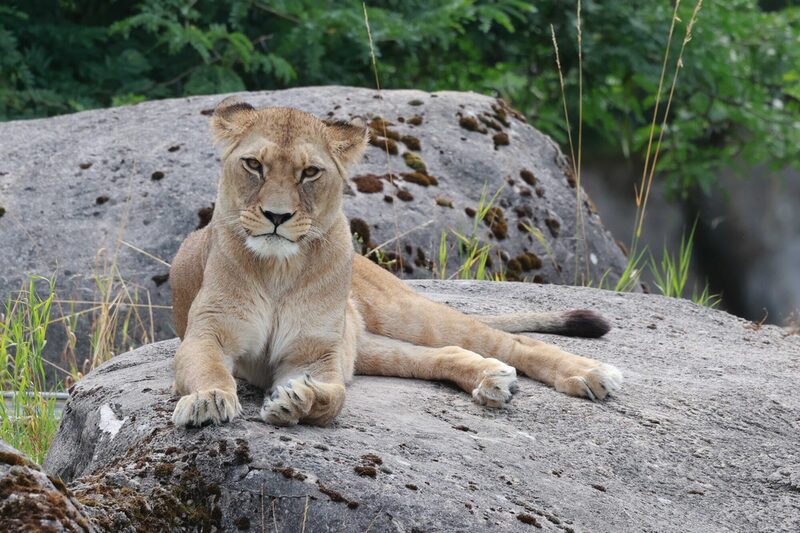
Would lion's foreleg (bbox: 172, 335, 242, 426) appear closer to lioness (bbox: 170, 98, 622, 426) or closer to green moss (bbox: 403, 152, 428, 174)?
lioness (bbox: 170, 98, 622, 426)

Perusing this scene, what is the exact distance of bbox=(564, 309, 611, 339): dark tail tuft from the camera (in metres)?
5.73

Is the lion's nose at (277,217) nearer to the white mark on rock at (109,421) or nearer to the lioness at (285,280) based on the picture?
the lioness at (285,280)

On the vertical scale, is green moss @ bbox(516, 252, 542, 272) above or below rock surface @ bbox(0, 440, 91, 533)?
below

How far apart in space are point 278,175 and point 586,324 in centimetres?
211

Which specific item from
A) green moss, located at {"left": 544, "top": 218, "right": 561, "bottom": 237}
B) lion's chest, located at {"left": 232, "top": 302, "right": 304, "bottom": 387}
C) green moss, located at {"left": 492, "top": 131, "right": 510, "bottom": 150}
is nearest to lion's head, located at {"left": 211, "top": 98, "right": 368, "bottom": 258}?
lion's chest, located at {"left": 232, "top": 302, "right": 304, "bottom": 387}

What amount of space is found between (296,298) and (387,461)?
1.12 meters

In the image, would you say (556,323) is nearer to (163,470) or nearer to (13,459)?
(163,470)

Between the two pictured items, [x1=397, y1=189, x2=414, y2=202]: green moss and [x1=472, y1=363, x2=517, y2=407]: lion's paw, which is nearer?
[x1=472, y1=363, x2=517, y2=407]: lion's paw

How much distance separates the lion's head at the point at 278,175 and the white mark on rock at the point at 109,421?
0.77m

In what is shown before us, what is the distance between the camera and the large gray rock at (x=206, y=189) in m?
7.25

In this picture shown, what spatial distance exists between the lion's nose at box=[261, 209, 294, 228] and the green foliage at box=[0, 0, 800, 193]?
196 inches

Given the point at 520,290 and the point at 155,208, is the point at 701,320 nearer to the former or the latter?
the point at 520,290

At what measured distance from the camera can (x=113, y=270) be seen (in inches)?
Result: 263

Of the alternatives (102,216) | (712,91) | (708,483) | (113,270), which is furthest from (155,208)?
(712,91)
